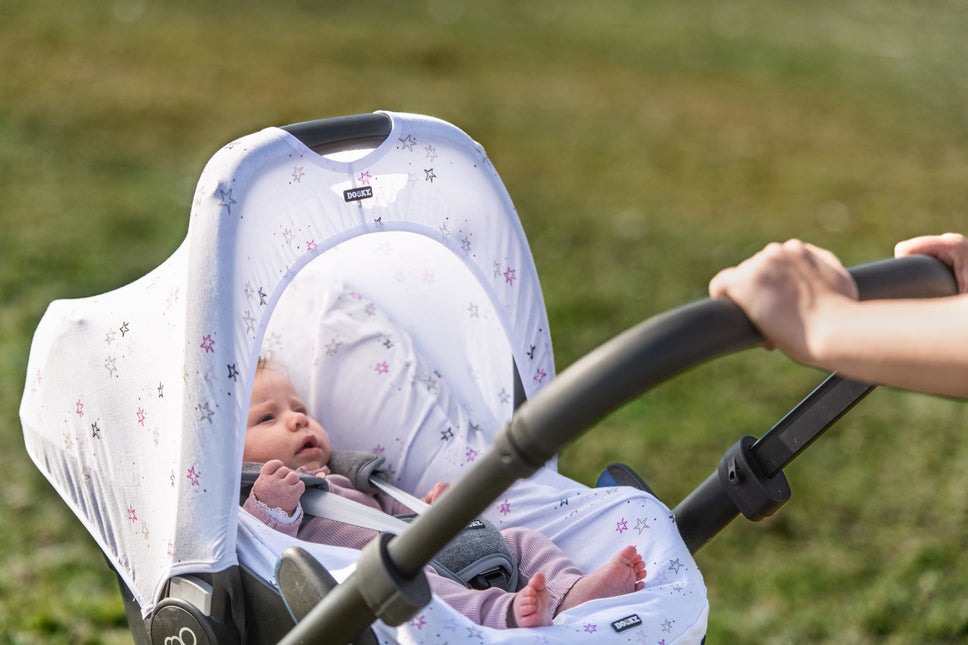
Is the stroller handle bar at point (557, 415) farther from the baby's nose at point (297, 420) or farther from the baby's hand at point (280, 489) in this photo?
the baby's nose at point (297, 420)

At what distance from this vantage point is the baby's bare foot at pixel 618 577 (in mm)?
1508

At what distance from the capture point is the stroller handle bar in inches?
40.3

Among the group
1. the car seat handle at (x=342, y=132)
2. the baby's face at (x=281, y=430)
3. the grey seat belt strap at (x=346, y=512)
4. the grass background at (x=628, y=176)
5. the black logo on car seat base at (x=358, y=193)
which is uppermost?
the car seat handle at (x=342, y=132)

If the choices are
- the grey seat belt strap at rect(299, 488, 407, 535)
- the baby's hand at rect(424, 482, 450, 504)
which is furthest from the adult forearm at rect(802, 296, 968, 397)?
the baby's hand at rect(424, 482, 450, 504)

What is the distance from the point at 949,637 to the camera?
261 centimetres

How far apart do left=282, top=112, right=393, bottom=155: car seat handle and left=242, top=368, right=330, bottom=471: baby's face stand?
0.53 meters

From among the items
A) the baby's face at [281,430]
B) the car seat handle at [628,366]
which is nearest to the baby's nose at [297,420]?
the baby's face at [281,430]

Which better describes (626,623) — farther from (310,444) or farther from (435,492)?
(310,444)

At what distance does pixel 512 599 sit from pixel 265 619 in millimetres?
355

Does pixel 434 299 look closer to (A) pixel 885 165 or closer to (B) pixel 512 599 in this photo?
(B) pixel 512 599

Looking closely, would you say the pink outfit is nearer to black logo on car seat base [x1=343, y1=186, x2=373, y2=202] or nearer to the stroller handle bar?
the stroller handle bar

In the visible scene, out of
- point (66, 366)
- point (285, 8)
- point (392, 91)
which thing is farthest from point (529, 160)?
point (66, 366)

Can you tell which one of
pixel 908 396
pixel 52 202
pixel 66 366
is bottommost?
pixel 908 396

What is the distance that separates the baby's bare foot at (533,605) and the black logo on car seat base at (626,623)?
0.35 feet
